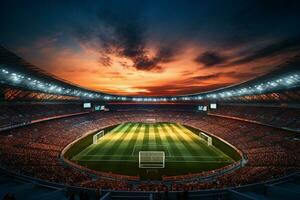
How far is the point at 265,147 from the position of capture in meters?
A: 31.8

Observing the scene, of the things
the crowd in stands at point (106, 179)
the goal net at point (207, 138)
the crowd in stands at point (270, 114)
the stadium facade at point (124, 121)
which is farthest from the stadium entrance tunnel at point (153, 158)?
the crowd in stands at point (270, 114)

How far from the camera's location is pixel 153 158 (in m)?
30.7

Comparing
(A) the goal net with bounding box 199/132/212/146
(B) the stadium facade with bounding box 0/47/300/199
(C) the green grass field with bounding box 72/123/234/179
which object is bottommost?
(C) the green grass field with bounding box 72/123/234/179

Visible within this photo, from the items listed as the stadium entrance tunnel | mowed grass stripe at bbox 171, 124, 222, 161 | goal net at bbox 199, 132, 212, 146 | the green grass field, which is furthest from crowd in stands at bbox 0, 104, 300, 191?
mowed grass stripe at bbox 171, 124, 222, 161

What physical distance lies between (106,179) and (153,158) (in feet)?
32.5

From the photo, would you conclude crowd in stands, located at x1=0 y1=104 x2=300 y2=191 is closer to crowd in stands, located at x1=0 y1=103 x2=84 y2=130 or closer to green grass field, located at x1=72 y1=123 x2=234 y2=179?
crowd in stands, located at x1=0 y1=103 x2=84 y2=130

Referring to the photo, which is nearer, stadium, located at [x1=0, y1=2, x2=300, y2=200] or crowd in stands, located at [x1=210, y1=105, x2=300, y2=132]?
stadium, located at [x1=0, y1=2, x2=300, y2=200]

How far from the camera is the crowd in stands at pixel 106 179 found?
1795 cm

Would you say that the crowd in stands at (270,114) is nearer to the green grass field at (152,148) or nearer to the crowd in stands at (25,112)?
the green grass field at (152,148)

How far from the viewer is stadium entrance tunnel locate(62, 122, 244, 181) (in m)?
26.0

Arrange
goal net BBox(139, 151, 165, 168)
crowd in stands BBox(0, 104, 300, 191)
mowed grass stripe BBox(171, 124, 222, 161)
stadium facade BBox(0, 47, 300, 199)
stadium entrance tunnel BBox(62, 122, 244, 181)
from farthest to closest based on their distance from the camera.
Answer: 1. mowed grass stripe BBox(171, 124, 222, 161)
2. goal net BBox(139, 151, 165, 168)
3. stadium entrance tunnel BBox(62, 122, 244, 181)
4. crowd in stands BBox(0, 104, 300, 191)
5. stadium facade BBox(0, 47, 300, 199)

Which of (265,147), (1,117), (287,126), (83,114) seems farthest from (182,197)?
(83,114)

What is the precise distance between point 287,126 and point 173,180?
2686 cm

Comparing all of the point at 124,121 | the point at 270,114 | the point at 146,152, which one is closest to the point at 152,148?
the point at 146,152
